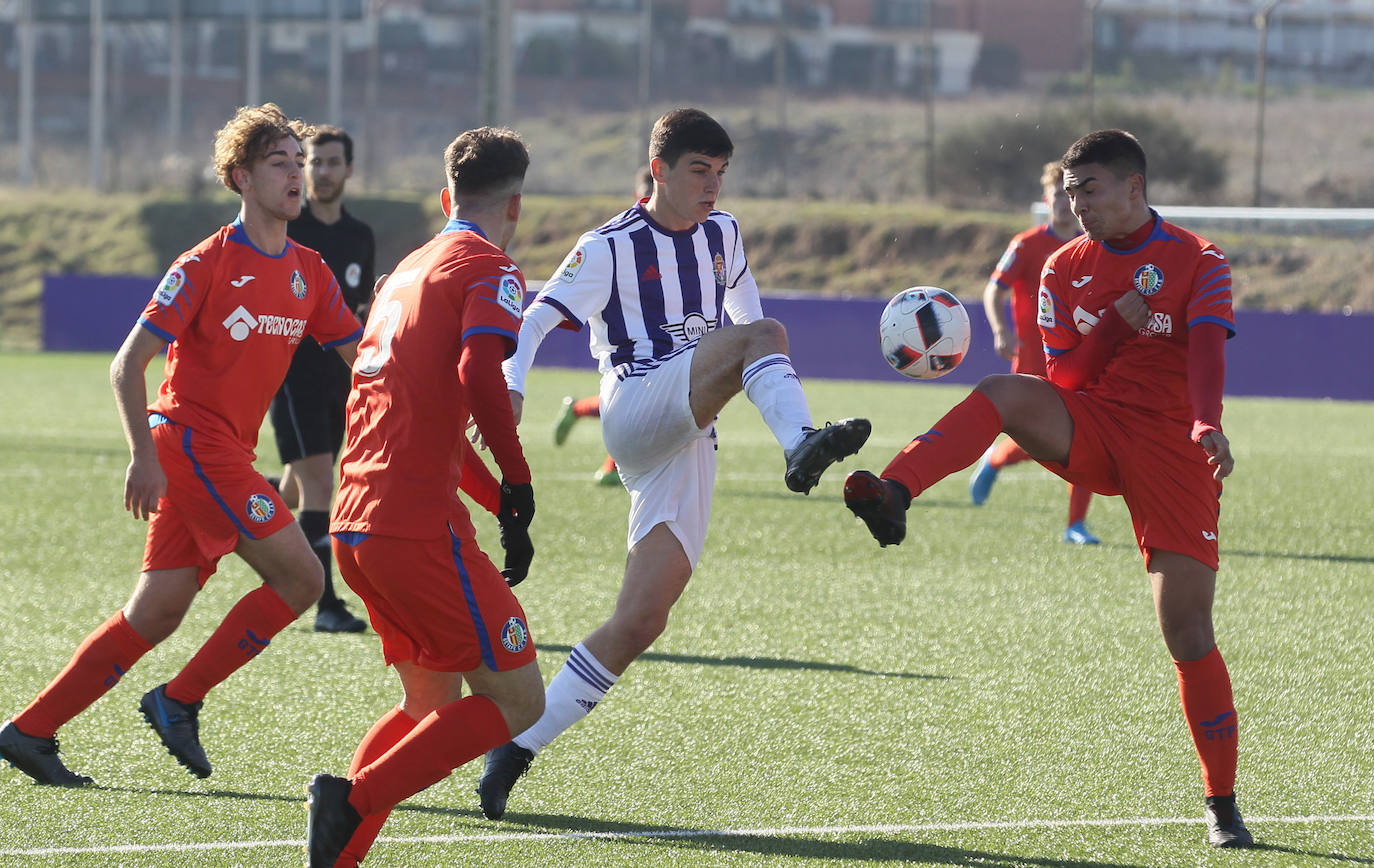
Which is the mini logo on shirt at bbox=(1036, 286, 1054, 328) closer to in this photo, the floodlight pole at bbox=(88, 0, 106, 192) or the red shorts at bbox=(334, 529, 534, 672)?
the red shorts at bbox=(334, 529, 534, 672)

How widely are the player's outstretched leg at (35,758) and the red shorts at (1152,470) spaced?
9.26ft

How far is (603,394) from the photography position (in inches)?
187

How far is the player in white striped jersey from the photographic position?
14.6 feet

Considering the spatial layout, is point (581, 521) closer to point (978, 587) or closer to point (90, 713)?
point (978, 587)

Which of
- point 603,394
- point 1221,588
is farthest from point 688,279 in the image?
point 1221,588

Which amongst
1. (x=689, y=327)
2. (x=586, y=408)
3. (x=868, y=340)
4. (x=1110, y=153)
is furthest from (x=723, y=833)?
(x=868, y=340)

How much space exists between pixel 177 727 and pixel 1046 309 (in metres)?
2.65

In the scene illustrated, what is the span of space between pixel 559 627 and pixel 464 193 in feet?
11.0

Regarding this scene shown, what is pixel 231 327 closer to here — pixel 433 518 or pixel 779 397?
pixel 433 518

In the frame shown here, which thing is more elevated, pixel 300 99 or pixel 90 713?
pixel 300 99

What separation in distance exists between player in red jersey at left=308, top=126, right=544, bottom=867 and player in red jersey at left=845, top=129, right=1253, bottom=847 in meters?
1.06

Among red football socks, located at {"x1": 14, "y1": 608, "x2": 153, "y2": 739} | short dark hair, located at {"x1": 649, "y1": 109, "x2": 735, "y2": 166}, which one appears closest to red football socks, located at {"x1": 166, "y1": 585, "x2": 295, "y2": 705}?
red football socks, located at {"x1": 14, "y1": 608, "x2": 153, "y2": 739}

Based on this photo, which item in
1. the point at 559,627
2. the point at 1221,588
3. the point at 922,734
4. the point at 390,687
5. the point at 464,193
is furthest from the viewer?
the point at 1221,588

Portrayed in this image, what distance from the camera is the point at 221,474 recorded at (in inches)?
173
